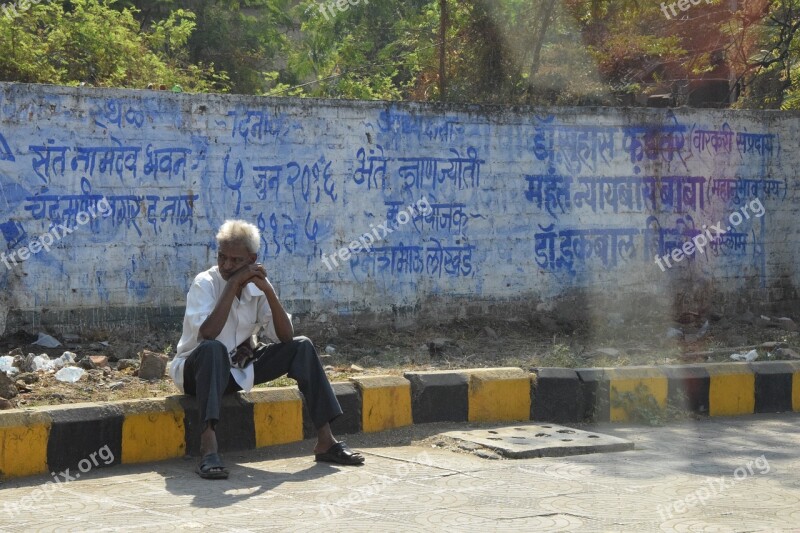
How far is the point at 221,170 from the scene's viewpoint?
895 centimetres

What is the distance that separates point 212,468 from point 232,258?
118cm

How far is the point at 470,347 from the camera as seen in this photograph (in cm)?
923

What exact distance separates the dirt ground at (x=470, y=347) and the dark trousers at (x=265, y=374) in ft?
2.42

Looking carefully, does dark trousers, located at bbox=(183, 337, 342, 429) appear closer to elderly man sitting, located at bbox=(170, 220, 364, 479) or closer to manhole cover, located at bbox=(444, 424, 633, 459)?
elderly man sitting, located at bbox=(170, 220, 364, 479)

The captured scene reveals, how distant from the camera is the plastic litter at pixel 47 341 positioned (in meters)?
8.11

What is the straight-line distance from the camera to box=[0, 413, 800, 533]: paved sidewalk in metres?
4.64

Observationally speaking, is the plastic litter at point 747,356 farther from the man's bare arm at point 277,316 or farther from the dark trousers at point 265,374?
the man's bare arm at point 277,316

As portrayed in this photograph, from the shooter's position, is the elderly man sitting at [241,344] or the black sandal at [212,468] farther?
the elderly man sitting at [241,344]

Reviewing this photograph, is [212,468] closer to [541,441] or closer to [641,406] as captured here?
[541,441]

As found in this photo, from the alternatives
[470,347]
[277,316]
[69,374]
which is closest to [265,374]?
[277,316]

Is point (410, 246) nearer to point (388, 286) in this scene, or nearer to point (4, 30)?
point (388, 286)

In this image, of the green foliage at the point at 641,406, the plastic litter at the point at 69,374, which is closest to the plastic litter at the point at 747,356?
the green foliage at the point at 641,406

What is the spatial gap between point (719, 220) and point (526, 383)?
15.8 ft

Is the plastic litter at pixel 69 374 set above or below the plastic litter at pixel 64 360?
below
